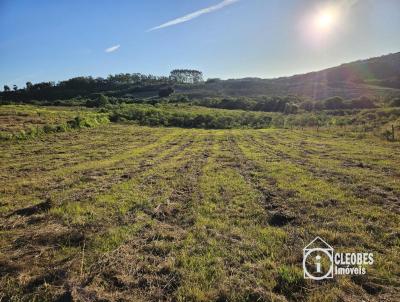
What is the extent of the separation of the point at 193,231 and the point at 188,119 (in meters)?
56.2

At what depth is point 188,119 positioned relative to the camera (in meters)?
63.8

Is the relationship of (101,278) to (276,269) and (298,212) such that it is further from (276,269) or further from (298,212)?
(298,212)

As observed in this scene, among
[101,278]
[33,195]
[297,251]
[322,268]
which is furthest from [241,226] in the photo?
[33,195]

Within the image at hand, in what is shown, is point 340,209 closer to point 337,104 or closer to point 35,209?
point 35,209

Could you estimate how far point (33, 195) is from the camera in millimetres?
12359

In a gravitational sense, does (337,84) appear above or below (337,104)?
above

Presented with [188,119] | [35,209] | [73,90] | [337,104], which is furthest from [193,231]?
[73,90]

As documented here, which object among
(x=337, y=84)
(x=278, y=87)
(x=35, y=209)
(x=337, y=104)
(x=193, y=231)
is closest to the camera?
(x=193, y=231)

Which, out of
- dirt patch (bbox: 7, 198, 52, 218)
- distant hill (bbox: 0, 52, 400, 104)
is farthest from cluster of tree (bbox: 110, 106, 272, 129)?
distant hill (bbox: 0, 52, 400, 104)

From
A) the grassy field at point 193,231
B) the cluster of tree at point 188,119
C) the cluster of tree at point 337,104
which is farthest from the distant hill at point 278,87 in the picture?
the grassy field at point 193,231

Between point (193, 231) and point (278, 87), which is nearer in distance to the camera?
point (193, 231)

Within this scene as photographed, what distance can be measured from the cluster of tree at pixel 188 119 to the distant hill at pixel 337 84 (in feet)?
173

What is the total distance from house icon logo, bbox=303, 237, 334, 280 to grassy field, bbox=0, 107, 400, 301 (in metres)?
0.20

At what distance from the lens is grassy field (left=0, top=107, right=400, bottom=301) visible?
5.69m
